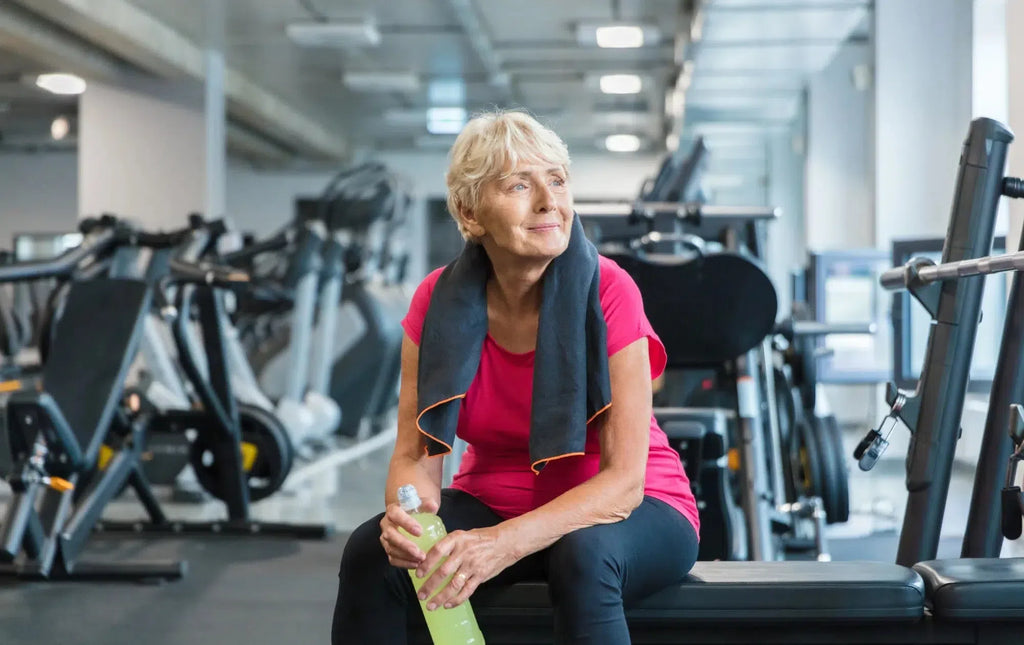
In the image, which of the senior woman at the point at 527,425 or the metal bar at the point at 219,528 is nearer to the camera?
the senior woman at the point at 527,425

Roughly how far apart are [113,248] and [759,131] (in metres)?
8.97

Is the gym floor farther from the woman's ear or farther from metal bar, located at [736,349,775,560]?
the woman's ear

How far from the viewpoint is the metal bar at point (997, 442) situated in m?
2.27

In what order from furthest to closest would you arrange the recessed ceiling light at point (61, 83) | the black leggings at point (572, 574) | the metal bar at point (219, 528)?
1. the recessed ceiling light at point (61, 83)
2. the metal bar at point (219, 528)
3. the black leggings at point (572, 574)

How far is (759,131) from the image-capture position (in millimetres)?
12312

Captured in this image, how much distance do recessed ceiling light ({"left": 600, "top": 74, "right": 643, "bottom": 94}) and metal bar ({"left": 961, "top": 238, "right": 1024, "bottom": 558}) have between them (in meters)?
8.30

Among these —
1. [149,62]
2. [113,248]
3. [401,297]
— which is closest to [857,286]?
[113,248]

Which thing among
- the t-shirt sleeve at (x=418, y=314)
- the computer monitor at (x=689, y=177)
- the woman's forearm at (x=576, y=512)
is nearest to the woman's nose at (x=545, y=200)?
the t-shirt sleeve at (x=418, y=314)

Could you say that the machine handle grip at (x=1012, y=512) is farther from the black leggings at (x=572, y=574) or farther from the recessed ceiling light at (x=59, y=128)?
the recessed ceiling light at (x=59, y=128)

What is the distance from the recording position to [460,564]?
5.28 feet

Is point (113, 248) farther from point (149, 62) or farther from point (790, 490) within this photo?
point (149, 62)

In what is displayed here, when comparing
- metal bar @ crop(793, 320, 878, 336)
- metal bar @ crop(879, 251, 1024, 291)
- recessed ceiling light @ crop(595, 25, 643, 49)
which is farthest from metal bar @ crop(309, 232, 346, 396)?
metal bar @ crop(879, 251, 1024, 291)

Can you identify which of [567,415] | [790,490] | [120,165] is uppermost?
[120,165]

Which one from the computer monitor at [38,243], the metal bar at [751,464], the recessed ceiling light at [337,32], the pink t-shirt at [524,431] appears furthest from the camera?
the recessed ceiling light at [337,32]
